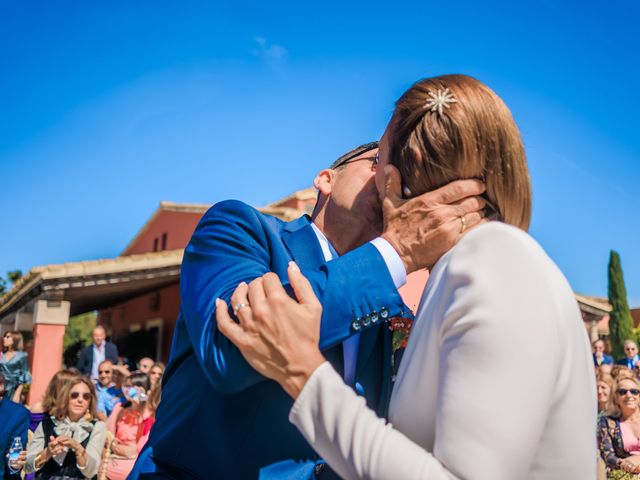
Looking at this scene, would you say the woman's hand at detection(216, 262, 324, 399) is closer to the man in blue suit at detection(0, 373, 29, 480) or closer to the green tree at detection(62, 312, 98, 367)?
the man in blue suit at detection(0, 373, 29, 480)

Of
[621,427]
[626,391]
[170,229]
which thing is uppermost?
[170,229]

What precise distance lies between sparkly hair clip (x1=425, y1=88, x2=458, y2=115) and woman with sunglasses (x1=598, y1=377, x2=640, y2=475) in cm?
671

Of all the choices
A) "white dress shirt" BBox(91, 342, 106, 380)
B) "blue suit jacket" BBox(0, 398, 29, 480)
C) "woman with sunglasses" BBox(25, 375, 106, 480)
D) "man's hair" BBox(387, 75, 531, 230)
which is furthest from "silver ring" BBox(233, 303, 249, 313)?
"white dress shirt" BBox(91, 342, 106, 380)

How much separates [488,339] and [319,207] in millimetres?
1211

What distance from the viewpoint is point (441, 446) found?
45.0 inches

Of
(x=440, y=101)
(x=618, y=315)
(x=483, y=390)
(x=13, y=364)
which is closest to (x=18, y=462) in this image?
(x=13, y=364)

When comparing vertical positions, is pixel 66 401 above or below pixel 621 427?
below

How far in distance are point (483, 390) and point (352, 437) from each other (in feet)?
0.86

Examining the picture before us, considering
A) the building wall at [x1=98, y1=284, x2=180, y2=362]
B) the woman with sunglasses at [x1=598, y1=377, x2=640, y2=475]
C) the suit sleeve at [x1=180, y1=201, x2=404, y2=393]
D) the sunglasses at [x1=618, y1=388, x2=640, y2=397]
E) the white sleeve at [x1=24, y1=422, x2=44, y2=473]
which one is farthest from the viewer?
the building wall at [x1=98, y1=284, x2=180, y2=362]

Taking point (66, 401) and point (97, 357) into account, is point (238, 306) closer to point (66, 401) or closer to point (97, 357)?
point (66, 401)

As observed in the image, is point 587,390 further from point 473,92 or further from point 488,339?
point 473,92

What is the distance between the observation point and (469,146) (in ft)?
4.76

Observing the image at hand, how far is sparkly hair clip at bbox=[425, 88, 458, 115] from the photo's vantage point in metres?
1.48

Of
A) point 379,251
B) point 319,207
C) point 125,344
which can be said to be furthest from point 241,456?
point 125,344
